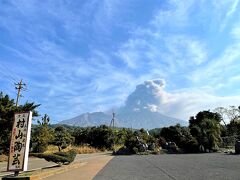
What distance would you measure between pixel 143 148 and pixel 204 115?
1752cm

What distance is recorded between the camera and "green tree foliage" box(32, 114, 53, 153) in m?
29.3

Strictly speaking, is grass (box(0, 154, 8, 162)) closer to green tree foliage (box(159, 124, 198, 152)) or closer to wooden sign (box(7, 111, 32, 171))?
wooden sign (box(7, 111, 32, 171))

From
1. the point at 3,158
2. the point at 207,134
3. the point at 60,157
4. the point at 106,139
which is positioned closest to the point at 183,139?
the point at 207,134

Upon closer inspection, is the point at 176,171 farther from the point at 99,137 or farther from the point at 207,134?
the point at 99,137

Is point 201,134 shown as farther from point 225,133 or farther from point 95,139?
point 225,133

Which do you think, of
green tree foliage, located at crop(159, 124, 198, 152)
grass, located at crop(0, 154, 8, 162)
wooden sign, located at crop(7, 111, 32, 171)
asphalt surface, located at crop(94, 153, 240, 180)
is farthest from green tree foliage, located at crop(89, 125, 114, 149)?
wooden sign, located at crop(7, 111, 32, 171)

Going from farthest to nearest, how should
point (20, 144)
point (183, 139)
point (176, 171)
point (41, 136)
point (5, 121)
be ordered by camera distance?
1. point (183, 139)
2. point (41, 136)
3. point (5, 121)
4. point (176, 171)
5. point (20, 144)

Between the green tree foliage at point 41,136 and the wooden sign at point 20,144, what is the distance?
69.6 feet

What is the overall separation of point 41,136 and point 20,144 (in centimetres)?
2230

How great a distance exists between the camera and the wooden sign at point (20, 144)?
26.9 feet

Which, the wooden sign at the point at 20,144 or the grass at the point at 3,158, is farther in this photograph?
the grass at the point at 3,158

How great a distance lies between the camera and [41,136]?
29.8 meters

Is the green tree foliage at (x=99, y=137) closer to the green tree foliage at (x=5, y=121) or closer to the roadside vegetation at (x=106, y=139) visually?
the roadside vegetation at (x=106, y=139)

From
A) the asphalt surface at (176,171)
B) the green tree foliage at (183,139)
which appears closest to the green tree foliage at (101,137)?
the green tree foliage at (183,139)
